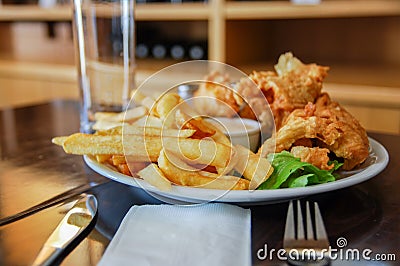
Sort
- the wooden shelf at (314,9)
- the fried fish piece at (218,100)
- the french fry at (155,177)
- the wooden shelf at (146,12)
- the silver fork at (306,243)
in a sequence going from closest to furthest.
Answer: the silver fork at (306,243) → the french fry at (155,177) → the fried fish piece at (218,100) → the wooden shelf at (314,9) → the wooden shelf at (146,12)

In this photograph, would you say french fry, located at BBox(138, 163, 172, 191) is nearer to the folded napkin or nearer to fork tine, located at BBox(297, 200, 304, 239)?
the folded napkin

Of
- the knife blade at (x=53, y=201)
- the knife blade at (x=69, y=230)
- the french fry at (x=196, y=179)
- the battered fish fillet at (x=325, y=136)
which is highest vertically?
the battered fish fillet at (x=325, y=136)

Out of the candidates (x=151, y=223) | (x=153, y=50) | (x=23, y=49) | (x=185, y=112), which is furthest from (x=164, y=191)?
(x=23, y=49)

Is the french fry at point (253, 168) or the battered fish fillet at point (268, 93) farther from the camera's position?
the battered fish fillet at point (268, 93)

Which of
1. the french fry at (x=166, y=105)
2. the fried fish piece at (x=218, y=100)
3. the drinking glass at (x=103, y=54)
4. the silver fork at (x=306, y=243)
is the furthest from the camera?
the drinking glass at (x=103, y=54)

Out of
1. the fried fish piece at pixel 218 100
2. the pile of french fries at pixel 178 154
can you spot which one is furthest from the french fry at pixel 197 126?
the fried fish piece at pixel 218 100

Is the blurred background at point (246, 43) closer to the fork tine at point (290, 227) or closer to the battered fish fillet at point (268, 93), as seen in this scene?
the battered fish fillet at point (268, 93)

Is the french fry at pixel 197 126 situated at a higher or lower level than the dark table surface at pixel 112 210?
higher

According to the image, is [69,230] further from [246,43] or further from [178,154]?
[246,43]
